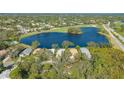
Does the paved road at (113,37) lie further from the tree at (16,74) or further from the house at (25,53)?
the tree at (16,74)

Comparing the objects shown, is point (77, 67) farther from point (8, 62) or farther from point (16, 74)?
point (8, 62)

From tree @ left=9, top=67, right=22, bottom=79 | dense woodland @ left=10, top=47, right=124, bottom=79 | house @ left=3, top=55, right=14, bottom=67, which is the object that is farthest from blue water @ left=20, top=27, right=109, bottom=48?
tree @ left=9, top=67, right=22, bottom=79

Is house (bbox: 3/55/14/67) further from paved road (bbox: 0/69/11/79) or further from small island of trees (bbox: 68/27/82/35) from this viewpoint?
small island of trees (bbox: 68/27/82/35)

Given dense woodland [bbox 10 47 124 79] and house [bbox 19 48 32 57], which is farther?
house [bbox 19 48 32 57]

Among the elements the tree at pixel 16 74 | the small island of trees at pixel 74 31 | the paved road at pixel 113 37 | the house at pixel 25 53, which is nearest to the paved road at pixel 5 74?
the tree at pixel 16 74

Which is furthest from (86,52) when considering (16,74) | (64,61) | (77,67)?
(16,74)
